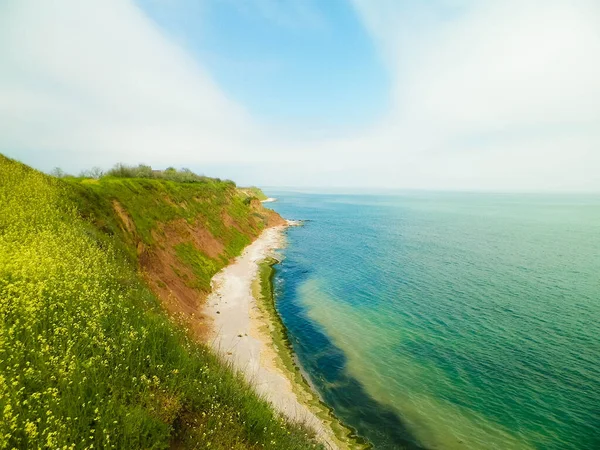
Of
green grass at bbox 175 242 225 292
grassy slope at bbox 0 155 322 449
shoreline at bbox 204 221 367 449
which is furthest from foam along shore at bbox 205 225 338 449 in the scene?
grassy slope at bbox 0 155 322 449

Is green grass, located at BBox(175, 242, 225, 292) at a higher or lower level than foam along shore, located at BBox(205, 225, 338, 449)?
higher

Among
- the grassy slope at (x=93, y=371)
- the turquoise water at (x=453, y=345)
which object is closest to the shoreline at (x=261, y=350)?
the turquoise water at (x=453, y=345)

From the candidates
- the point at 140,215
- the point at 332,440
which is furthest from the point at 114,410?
the point at 140,215

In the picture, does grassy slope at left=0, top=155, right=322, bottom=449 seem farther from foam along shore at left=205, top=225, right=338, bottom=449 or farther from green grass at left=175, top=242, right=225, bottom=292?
green grass at left=175, top=242, right=225, bottom=292

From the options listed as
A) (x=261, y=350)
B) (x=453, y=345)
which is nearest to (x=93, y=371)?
(x=261, y=350)

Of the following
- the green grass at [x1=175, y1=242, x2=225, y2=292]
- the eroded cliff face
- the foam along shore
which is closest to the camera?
the foam along shore

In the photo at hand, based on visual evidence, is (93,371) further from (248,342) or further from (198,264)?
(198,264)
